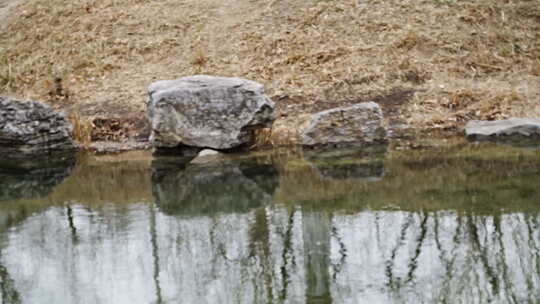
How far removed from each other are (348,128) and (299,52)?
364 cm

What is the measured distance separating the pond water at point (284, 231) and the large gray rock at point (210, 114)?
654mm

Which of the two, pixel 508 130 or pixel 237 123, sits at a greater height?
pixel 237 123

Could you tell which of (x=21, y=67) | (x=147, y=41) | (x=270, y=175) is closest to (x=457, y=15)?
(x=147, y=41)

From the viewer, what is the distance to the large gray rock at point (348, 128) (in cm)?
1122

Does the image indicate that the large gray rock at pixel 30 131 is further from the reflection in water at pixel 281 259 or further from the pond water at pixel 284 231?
the reflection in water at pixel 281 259

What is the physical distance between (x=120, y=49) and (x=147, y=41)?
1.74 feet

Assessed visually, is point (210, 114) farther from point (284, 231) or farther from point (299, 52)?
point (284, 231)

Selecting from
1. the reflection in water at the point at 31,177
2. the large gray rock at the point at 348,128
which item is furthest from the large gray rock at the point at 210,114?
the reflection in water at the point at 31,177

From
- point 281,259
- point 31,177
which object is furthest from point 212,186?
point 281,259

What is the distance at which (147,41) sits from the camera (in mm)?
16016

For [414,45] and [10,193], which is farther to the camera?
[414,45]

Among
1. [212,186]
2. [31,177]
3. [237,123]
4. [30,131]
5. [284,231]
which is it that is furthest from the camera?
[30,131]

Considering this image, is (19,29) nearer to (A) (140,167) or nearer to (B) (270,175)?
(A) (140,167)

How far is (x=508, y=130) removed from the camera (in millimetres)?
11031
